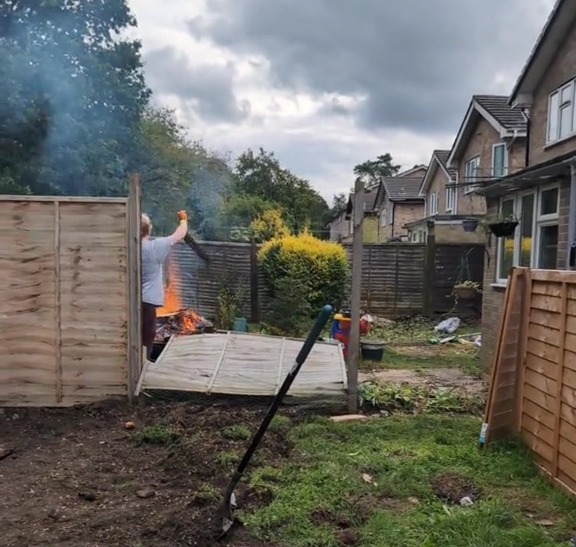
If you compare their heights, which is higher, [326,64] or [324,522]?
[326,64]

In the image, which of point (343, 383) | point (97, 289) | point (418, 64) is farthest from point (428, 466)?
→ point (418, 64)

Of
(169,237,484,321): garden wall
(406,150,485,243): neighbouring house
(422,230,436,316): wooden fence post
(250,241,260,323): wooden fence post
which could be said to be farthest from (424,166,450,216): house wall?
(250,241,260,323): wooden fence post

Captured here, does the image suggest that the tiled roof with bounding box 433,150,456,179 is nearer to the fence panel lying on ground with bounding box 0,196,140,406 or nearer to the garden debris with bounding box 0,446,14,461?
the fence panel lying on ground with bounding box 0,196,140,406

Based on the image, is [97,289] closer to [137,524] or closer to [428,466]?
[137,524]

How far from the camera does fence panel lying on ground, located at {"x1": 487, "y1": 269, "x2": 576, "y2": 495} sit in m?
3.36

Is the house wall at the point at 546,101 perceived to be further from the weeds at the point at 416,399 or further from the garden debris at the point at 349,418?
the garden debris at the point at 349,418

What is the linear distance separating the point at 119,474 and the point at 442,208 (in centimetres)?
2091

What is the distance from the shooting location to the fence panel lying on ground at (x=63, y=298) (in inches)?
190

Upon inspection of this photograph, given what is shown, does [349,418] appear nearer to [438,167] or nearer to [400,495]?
[400,495]

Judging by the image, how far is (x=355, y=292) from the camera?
4.92 meters

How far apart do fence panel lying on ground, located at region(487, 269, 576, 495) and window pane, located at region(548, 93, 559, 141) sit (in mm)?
6725

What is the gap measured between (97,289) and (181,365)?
133 cm

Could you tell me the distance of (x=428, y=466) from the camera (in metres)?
3.65

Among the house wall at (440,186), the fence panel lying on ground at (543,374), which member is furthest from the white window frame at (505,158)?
the fence panel lying on ground at (543,374)
